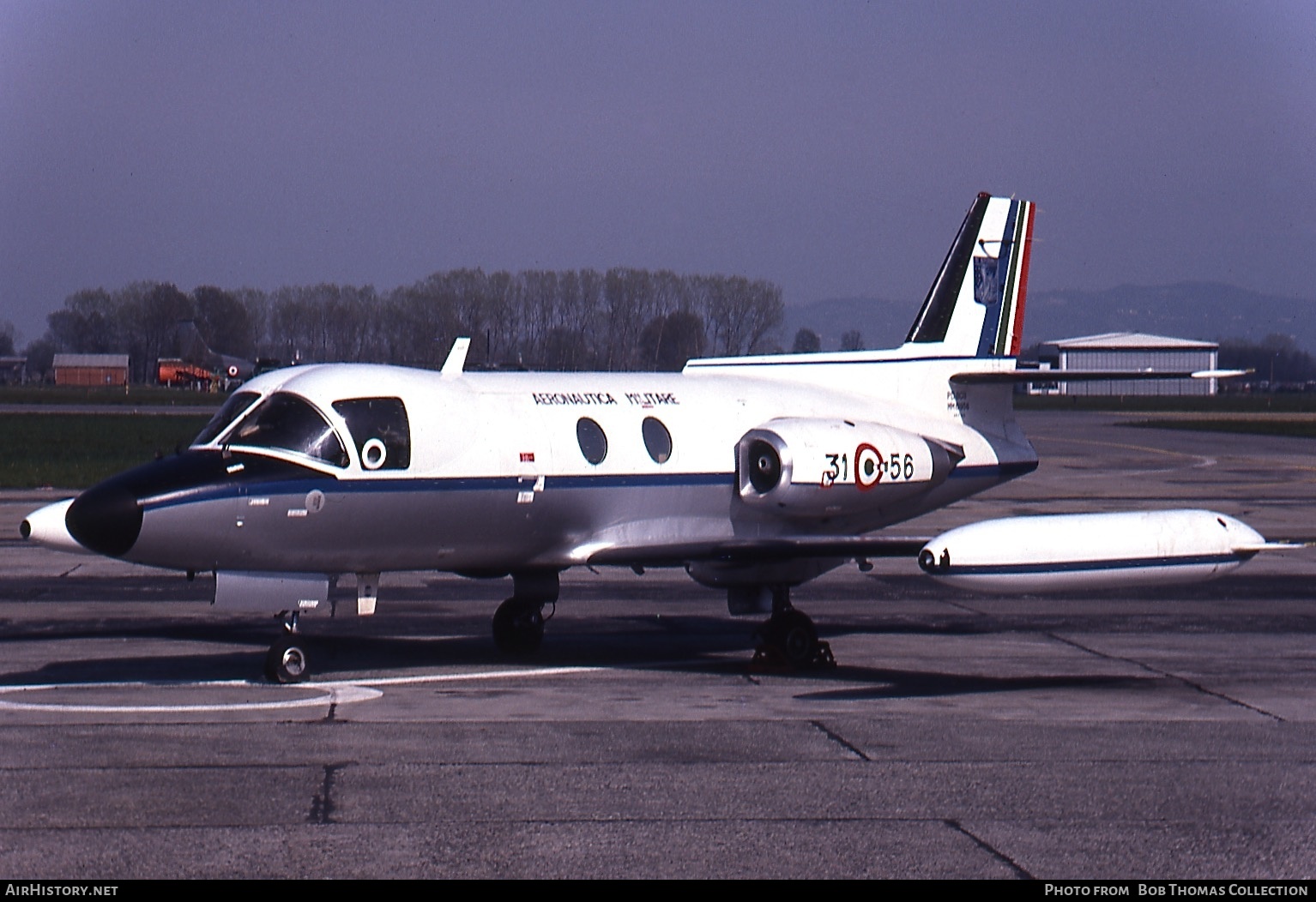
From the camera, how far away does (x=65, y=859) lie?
26.8ft

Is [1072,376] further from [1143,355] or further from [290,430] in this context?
[1143,355]

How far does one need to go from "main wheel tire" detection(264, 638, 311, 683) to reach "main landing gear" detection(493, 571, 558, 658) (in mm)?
2443

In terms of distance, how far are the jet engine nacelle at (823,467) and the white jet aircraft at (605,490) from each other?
0.02 m

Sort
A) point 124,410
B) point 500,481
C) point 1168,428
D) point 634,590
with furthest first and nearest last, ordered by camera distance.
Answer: point 124,410 → point 1168,428 → point 634,590 → point 500,481

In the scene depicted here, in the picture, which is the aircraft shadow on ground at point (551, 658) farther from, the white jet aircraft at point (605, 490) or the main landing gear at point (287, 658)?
the white jet aircraft at point (605, 490)

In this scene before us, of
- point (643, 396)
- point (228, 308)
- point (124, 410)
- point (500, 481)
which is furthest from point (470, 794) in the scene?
point (124, 410)

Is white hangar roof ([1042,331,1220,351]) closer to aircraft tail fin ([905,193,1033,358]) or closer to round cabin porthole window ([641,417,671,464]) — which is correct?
aircraft tail fin ([905,193,1033,358])

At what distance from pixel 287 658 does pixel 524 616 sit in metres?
2.71

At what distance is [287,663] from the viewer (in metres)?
13.5

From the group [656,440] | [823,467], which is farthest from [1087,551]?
[656,440]

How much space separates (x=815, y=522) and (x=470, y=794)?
22.2ft

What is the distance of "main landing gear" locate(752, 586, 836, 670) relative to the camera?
→ 1483 cm
